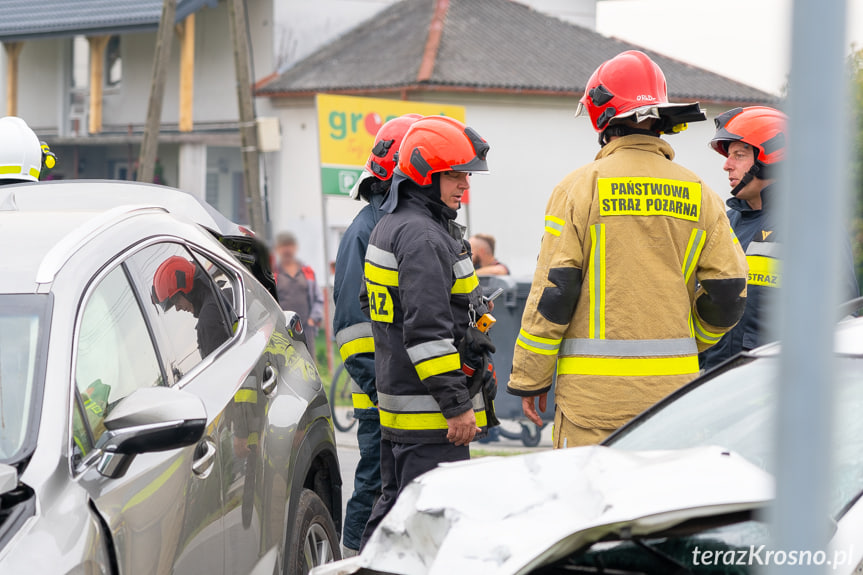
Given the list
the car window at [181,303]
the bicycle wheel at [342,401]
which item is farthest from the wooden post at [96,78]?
the car window at [181,303]

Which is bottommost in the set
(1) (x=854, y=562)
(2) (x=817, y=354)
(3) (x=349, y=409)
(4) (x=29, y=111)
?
(3) (x=349, y=409)

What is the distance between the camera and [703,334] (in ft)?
12.8

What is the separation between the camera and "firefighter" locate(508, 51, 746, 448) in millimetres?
3637

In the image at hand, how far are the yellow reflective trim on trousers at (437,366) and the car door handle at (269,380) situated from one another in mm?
587

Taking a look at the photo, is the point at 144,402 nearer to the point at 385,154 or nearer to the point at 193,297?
the point at 193,297

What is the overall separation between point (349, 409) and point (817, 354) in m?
11.6

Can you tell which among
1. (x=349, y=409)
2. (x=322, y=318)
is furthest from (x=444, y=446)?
(x=322, y=318)

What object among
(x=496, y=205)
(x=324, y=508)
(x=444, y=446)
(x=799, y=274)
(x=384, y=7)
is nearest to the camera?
(x=799, y=274)

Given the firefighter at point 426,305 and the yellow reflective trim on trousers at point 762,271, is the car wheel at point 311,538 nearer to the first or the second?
the firefighter at point 426,305

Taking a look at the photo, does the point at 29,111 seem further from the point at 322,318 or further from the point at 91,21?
the point at 322,318

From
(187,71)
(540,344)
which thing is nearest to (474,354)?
(540,344)

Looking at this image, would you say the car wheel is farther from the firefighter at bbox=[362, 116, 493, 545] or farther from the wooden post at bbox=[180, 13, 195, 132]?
the wooden post at bbox=[180, 13, 195, 132]

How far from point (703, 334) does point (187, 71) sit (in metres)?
25.3

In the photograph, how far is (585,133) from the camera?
92.6ft
